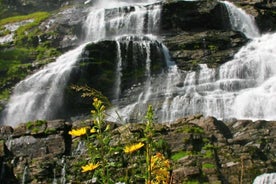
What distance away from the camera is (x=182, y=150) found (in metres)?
14.0

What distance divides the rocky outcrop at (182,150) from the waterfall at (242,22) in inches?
648

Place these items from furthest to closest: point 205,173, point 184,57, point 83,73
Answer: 1. point 184,57
2. point 83,73
3. point 205,173

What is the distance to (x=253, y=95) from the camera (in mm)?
21703

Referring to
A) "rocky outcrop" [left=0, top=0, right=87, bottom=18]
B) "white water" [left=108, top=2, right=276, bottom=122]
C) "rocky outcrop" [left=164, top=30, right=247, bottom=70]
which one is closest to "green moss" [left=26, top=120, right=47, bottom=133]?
"white water" [left=108, top=2, right=276, bottom=122]

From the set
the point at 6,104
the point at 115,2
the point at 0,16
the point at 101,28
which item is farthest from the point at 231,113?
the point at 0,16

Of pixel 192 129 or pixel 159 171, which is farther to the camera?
pixel 192 129

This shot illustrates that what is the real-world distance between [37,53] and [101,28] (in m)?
4.88

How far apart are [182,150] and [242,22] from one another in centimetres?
2187

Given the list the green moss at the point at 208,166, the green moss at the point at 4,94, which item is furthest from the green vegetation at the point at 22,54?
the green moss at the point at 208,166

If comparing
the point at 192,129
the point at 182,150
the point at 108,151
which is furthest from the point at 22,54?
the point at 108,151

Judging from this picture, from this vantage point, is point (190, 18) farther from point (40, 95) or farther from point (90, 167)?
point (90, 167)

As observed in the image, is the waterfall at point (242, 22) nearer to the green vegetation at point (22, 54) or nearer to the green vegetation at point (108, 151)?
the green vegetation at point (22, 54)

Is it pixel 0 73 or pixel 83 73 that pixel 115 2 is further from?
pixel 83 73

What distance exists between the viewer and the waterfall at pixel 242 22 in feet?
108
